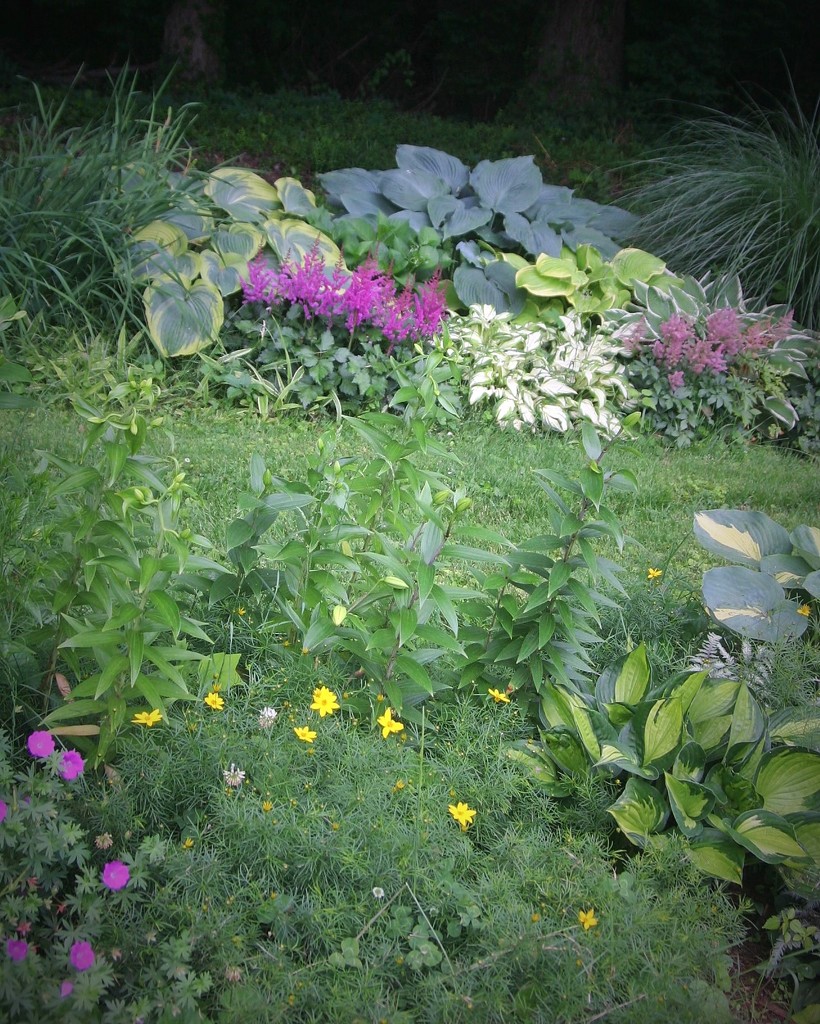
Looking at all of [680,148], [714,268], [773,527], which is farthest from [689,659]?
[680,148]

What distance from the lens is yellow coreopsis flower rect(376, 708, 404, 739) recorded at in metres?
1.93

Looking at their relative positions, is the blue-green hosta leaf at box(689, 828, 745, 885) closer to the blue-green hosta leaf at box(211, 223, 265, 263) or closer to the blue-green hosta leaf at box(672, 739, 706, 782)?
the blue-green hosta leaf at box(672, 739, 706, 782)

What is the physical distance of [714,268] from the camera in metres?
5.70

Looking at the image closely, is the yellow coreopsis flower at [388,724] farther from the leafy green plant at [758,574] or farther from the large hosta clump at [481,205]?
the large hosta clump at [481,205]

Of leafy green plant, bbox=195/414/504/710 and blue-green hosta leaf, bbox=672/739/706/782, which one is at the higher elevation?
leafy green plant, bbox=195/414/504/710

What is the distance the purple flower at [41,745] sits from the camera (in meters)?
1.65

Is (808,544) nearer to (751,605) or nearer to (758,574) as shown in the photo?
(758,574)

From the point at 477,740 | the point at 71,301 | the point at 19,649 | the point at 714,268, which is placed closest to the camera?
the point at 19,649

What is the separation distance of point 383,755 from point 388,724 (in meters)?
0.07

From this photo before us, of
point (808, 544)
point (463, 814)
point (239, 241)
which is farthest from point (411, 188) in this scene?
point (463, 814)

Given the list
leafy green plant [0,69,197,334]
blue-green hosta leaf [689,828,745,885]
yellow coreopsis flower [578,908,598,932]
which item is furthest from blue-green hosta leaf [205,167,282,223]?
yellow coreopsis flower [578,908,598,932]

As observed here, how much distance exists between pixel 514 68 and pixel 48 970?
39.7ft

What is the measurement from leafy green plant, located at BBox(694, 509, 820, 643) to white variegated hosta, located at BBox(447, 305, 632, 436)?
1775 mm

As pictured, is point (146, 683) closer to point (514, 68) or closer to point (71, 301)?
point (71, 301)
